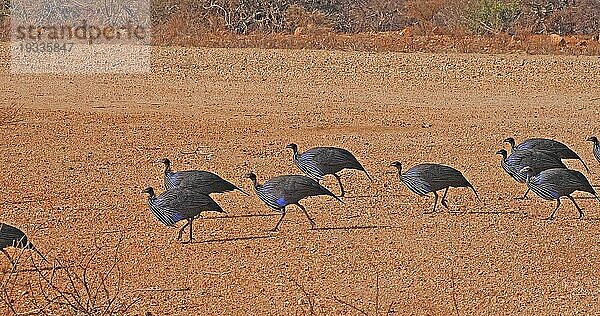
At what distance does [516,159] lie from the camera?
28.9 feet

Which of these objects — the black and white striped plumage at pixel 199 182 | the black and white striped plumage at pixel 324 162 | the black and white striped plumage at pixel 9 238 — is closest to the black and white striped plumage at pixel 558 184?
the black and white striped plumage at pixel 324 162

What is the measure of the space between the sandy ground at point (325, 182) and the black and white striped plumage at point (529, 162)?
0.24 m

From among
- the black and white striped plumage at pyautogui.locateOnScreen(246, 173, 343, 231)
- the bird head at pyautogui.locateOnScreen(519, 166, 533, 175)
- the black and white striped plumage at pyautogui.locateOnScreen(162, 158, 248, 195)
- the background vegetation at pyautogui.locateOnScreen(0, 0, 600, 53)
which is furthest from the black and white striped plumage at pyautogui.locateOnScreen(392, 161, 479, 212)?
the background vegetation at pyautogui.locateOnScreen(0, 0, 600, 53)

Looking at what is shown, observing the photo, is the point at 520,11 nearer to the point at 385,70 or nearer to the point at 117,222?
the point at 385,70

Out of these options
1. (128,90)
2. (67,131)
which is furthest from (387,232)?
(128,90)

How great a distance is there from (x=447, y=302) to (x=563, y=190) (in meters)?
2.03

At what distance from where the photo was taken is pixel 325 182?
→ 9484 millimetres

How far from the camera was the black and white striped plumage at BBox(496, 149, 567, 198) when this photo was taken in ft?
28.4

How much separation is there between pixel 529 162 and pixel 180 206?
9.57 ft

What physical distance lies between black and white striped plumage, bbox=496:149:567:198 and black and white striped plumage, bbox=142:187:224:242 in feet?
8.40

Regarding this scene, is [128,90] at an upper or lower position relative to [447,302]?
lower

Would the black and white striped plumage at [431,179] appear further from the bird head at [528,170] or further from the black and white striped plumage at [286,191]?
the black and white striped plumage at [286,191]

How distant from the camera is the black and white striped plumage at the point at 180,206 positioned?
7.34m

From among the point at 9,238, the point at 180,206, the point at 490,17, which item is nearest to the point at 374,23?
the point at 490,17
